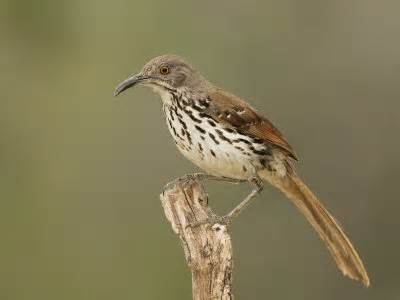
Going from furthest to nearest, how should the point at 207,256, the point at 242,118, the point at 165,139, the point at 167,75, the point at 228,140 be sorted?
the point at 165,139 → the point at 167,75 → the point at 242,118 → the point at 228,140 → the point at 207,256

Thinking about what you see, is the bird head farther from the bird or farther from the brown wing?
the brown wing

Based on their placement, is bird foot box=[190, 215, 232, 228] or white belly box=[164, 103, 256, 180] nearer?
bird foot box=[190, 215, 232, 228]

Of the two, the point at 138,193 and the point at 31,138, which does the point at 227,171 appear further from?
the point at 31,138

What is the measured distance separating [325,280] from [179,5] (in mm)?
3379

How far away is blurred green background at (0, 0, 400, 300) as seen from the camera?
12.2 meters

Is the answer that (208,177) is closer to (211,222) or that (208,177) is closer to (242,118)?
(242,118)

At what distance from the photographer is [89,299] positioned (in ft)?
42.4

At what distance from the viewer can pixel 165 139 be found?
12.8 metres

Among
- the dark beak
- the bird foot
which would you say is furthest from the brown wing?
the bird foot

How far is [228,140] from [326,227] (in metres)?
0.86

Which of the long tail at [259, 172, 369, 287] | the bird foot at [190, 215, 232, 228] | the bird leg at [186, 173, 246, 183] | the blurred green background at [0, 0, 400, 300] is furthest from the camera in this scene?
the blurred green background at [0, 0, 400, 300]

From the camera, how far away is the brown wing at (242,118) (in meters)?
8.76

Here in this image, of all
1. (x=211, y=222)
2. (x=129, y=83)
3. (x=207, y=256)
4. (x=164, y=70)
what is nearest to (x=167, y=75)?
(x=164, y=70)

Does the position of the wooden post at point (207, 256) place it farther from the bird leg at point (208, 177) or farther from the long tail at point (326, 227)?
the long tail at point (326, 227)
